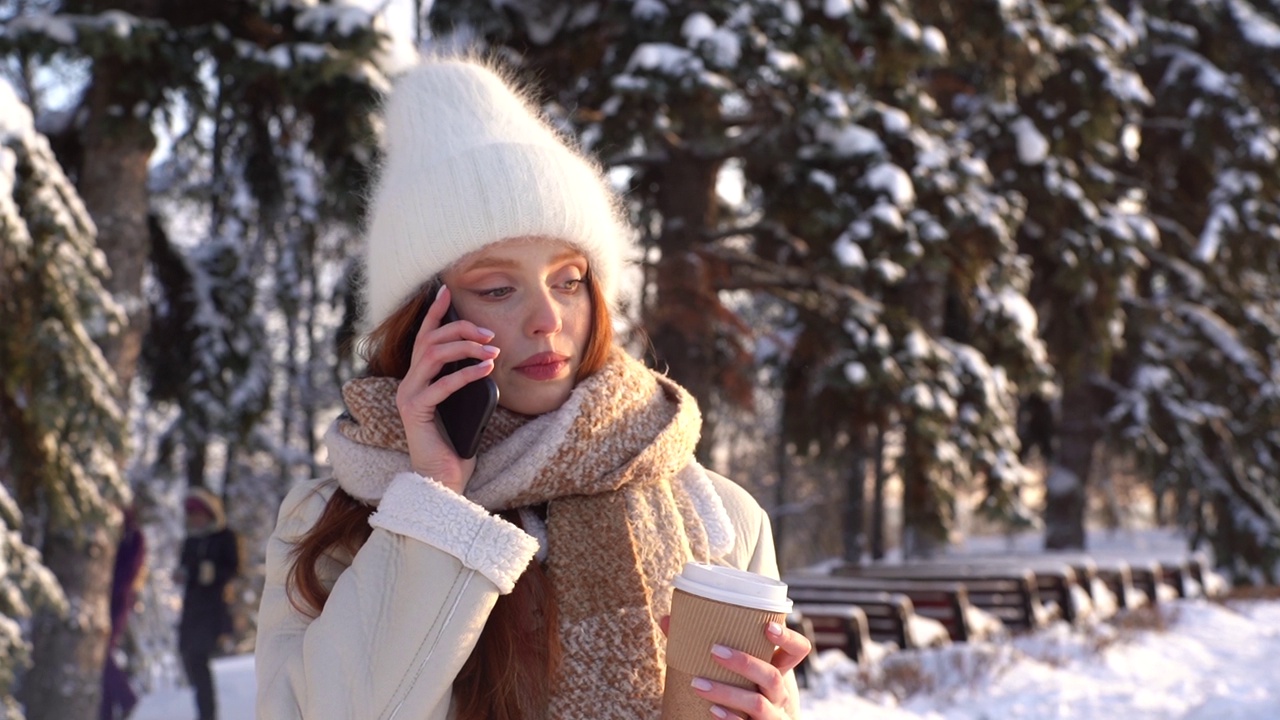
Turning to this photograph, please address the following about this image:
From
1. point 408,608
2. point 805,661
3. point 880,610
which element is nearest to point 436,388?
point 408,608

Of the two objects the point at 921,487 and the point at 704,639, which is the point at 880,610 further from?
the point at 704,639

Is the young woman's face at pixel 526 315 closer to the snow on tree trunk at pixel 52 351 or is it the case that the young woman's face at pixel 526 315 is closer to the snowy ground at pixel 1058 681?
the snow on tree trunk at pixel 52 351

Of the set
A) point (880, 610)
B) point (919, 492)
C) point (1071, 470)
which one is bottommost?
point (1071, 470)

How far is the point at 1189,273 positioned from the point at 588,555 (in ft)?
53.7

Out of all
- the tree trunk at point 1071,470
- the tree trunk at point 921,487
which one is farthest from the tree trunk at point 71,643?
the tree trunk at point 1071,470

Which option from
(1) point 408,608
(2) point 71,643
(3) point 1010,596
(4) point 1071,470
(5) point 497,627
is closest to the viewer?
(1) point 408,608

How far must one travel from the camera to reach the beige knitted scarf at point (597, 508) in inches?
81.0

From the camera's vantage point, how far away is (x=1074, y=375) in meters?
14.7

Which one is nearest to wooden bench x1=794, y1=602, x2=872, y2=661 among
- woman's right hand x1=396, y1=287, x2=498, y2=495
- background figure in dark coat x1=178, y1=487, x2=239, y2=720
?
background figure in dark coat x1=178, y1=487, x2=239, y2=720

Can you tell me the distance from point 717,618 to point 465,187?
884 millimetres

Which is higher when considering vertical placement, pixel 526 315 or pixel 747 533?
pixel 526 315

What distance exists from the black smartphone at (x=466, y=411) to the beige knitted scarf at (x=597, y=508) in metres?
0.13

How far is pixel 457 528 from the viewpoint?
6.31 feet

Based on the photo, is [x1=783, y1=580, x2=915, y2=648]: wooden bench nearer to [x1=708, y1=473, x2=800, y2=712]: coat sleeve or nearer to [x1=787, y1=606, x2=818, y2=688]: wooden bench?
[x1=787, y1=606, x2=818, y2=688]: wooden bench
